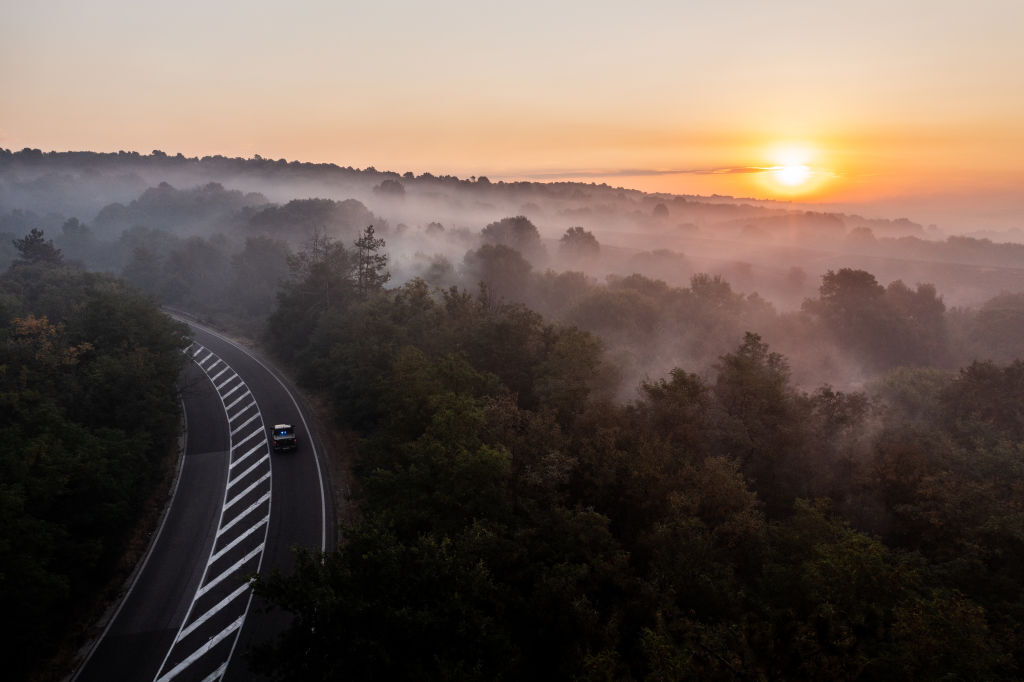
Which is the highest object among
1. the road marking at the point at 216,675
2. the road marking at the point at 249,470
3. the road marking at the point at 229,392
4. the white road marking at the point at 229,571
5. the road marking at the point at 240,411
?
the road marking at the point at 229,392

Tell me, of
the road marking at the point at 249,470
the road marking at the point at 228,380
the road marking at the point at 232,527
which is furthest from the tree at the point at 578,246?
the road marking at the point at 249,470

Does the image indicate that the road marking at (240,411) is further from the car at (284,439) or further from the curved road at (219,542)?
the car at (284,439)

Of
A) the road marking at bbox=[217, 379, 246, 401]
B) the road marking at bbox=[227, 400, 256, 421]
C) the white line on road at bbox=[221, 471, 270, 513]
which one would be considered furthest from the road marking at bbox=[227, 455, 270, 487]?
the road marking at bbox=[217, 379, 246, 401]

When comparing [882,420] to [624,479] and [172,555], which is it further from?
[172,555]

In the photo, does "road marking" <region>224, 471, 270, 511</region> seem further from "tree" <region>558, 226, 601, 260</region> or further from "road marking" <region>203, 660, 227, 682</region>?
"tree" <region>558, 226, 601, 260</region>

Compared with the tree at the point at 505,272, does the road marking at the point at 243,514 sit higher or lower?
lower

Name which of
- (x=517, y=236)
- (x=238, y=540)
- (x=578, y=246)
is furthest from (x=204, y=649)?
(x=578, y=246)
